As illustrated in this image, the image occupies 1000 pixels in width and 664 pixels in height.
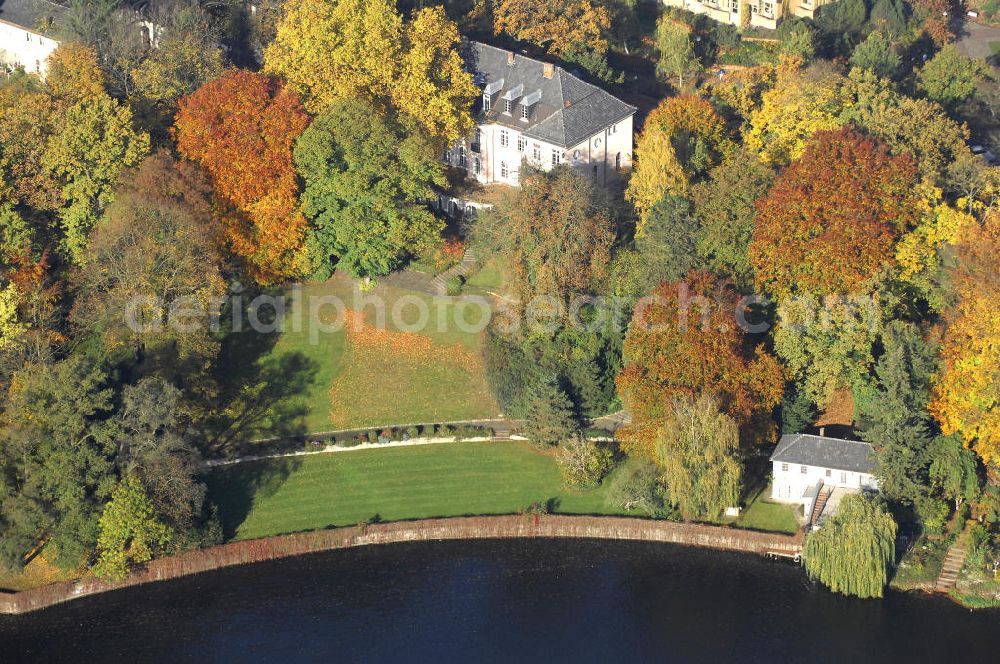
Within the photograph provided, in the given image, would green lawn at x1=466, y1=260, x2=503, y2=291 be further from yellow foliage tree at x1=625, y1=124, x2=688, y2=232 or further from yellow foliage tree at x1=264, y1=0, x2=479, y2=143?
yellow foliage tree at x1=625, y1=124, x2=688, y2=232

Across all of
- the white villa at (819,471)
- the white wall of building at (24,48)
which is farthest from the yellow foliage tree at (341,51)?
the white villa at (819,471)

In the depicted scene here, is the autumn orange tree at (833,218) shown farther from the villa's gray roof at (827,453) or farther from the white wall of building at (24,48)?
the white wall of building at (24,48)

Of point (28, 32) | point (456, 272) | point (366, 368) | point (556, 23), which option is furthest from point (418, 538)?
point (28, 32)

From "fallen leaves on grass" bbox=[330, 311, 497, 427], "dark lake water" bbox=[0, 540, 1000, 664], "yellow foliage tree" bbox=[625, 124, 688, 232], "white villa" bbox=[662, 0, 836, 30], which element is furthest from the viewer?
"white villa" bbox=[662, 0, 836, 30]

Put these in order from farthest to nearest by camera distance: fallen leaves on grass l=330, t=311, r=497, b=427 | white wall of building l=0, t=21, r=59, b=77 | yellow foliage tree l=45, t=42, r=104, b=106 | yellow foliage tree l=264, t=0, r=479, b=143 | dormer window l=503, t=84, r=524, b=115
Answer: white wall of building l=0, t=21, r=59, b=77
dormer window l=503, t=84, r=524, b=115
yellow foliage tree l=264, t=0, r=479, b=143
yellow foliage tree l=45, t=42, r=104, b=106
fallen leaves on grass l=330, t=311, r=497, b=427

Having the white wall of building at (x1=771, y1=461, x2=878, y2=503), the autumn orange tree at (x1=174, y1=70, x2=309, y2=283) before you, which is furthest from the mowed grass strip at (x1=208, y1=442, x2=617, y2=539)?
the autumn orange tree at (x1=174, y1=70, x2=309, y2=283)
